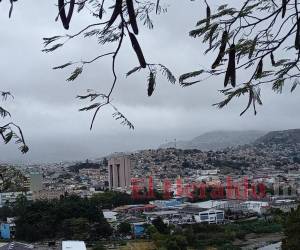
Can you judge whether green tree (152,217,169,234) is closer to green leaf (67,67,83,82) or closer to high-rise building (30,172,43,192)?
high-rise building (30,172,43,192)

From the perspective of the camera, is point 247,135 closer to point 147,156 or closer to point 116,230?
point 147,156

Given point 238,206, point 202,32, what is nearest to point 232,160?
point 238,206

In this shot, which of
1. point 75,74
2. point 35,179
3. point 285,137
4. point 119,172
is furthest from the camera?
point 285,137

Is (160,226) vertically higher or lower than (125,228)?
higher

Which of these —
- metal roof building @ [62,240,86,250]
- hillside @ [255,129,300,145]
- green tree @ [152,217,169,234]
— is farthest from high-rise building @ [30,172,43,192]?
hillside @ [255,129,300,145]

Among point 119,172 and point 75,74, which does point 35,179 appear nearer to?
point 75,74

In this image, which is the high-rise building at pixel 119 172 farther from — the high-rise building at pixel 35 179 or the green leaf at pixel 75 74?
the green leaf at pixel 75 74

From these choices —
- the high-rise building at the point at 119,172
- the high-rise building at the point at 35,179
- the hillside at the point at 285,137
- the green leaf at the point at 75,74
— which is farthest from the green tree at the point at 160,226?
the hillside at the point at 285,137

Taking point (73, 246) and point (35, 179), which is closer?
point (73, 246)

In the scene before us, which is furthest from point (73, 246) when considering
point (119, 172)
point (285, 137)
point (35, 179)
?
point (285, 137)
